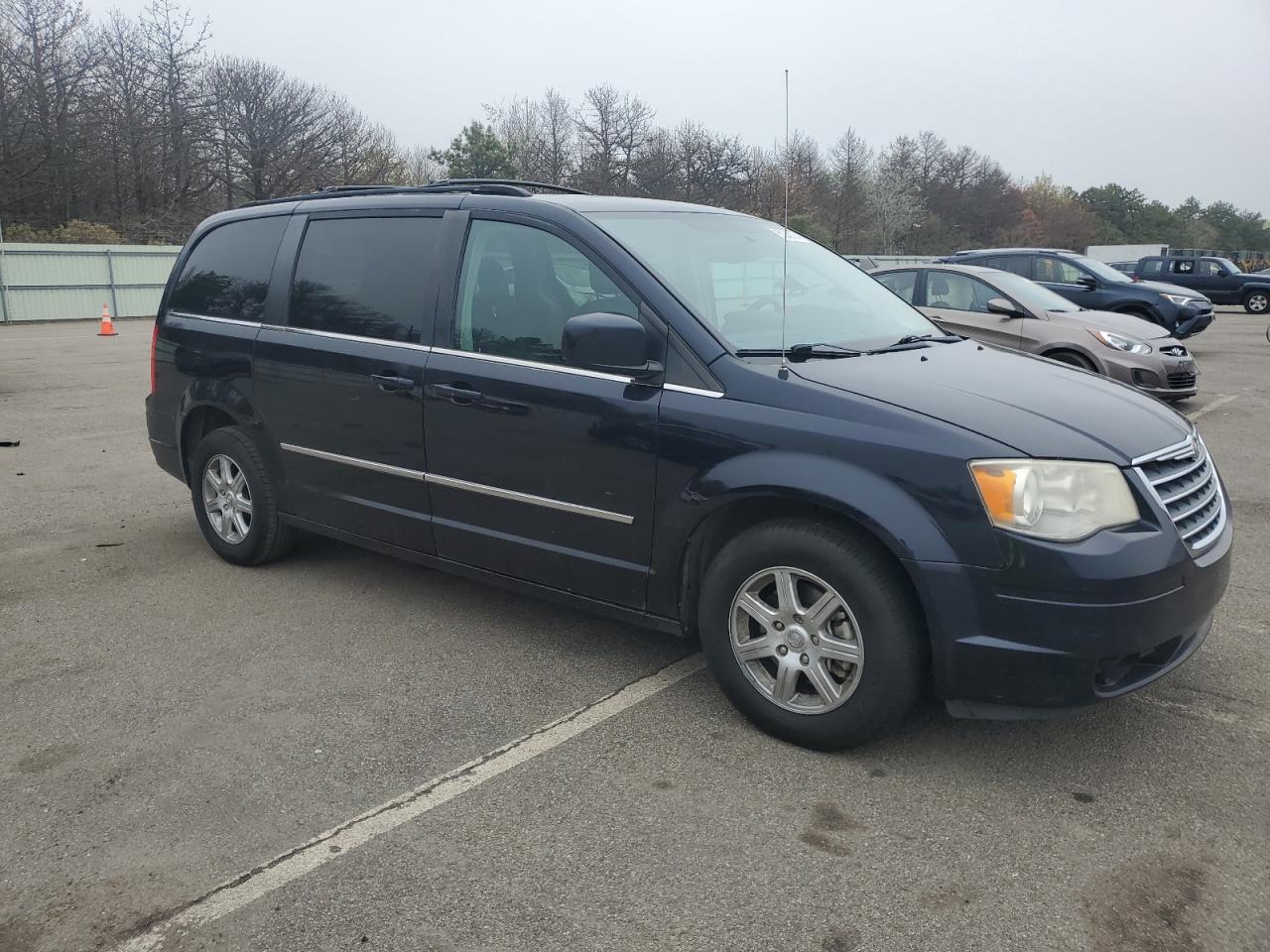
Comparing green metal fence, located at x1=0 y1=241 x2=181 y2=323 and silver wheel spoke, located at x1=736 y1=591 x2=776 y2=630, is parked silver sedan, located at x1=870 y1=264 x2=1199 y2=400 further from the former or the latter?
green metal fence, located at x1=0 y1=241 x2=181 y2=323

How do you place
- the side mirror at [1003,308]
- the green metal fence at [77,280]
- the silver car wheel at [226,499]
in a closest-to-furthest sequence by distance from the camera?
the silver car wheel at [226,499] < the side mirror at [1003,308] < the green metal fence at [77,280]

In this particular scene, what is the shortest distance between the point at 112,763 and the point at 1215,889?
10.9 feet

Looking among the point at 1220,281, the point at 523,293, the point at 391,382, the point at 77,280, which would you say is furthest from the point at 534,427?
the point at 1220,281

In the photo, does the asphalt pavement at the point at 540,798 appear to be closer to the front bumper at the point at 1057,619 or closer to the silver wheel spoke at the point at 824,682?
the silver wheel spoke at the point at 824,682

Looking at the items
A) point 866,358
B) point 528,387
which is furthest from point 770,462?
point 528,387

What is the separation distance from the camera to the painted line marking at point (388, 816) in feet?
8.57

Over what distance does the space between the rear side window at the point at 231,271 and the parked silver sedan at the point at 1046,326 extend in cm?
642

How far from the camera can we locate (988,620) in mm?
3018

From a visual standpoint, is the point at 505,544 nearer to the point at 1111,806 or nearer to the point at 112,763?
the point at 112,763

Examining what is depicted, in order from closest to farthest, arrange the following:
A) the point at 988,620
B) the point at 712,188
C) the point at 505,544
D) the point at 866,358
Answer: the point at 988,620 < the point at 866,358 < the point at 505,544 < the point at 712,188

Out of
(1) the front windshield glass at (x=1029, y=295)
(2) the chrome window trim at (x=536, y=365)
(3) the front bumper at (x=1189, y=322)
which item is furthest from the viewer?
(3) the front bumper at (x=1189, y=322)

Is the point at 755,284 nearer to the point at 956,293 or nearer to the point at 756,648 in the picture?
the point at 756,648

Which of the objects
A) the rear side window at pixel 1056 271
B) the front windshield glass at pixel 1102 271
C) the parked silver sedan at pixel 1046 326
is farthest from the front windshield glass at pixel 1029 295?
the front windshield glass at pixel 1102 271

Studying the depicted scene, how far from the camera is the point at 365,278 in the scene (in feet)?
15.3
